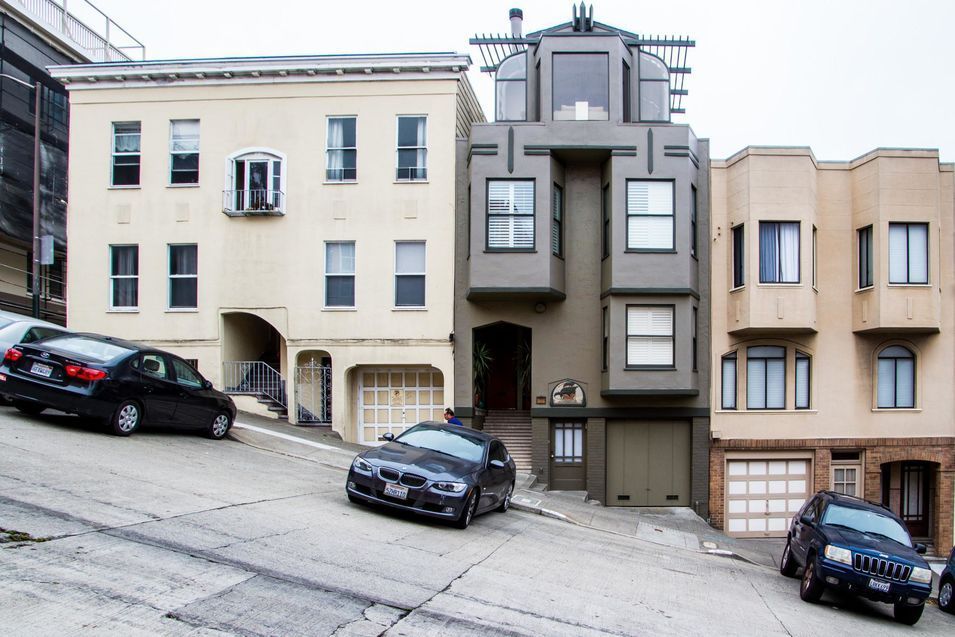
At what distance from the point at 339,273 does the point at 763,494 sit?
42.5ft

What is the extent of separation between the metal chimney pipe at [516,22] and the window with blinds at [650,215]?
6.45 metres

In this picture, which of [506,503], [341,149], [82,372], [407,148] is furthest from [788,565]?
[341,149]

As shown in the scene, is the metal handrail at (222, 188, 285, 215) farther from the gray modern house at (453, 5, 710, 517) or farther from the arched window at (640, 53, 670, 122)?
the arched window at (640, 53, 670, 122)

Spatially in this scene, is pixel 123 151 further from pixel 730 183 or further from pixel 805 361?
pixel 805 361

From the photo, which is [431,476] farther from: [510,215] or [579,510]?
[510,215]

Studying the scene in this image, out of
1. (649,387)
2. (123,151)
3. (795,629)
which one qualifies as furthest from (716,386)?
(123,151)

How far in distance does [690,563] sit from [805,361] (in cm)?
1003

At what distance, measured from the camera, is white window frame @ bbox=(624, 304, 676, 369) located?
2030 centimetres

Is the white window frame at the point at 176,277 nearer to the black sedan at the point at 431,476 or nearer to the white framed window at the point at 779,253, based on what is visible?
the black sedan at the point at 431,476

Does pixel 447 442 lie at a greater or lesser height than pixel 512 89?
lesser

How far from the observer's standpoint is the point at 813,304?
21.0 metres

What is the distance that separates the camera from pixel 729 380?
21.6 metres

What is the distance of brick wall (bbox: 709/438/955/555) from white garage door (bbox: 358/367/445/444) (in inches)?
301

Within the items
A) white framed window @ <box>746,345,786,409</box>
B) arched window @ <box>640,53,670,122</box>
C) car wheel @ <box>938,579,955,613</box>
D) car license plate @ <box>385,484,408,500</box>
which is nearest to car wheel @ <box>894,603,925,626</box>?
car wheel @ <box>938,579,955,613</box>
